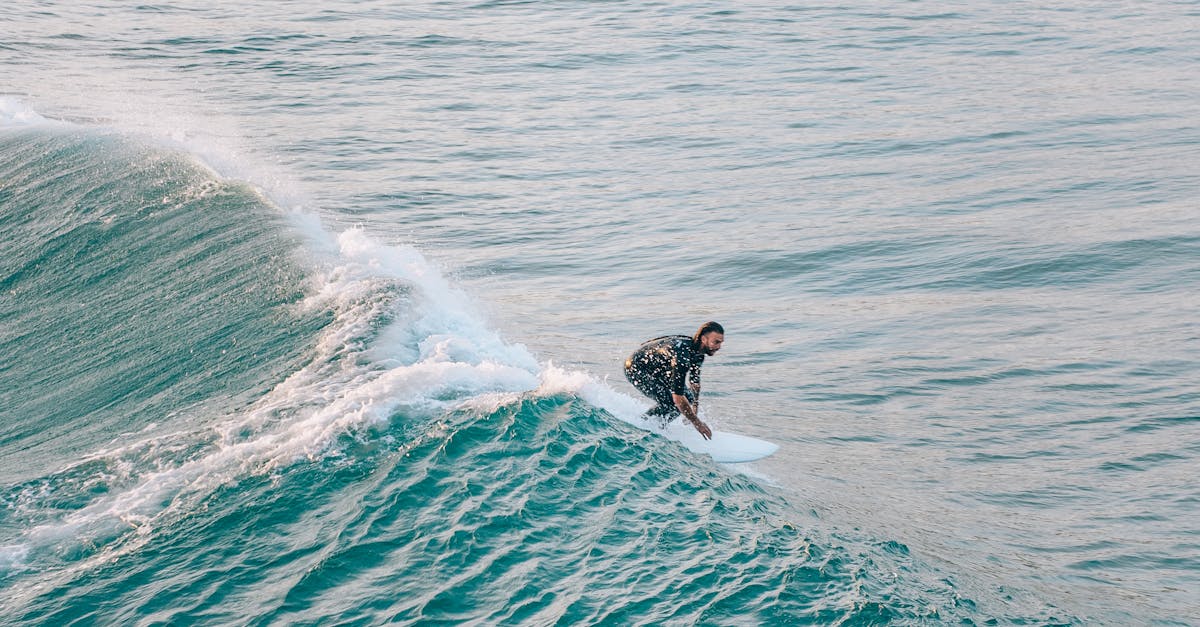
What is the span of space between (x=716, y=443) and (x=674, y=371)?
119 cm

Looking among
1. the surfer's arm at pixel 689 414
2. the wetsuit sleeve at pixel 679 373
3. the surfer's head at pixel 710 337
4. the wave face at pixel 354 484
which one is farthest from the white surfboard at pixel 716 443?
the surfer's head at pixel 710 337

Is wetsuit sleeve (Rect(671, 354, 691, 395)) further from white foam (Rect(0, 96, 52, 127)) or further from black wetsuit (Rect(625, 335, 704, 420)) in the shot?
white foam (Rect(0, 96, 52, 127))

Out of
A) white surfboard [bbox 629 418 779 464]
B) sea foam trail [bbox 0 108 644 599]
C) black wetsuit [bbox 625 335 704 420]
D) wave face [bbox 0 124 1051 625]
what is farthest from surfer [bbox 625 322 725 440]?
sea foam trail [bbox 0 108 644 599]

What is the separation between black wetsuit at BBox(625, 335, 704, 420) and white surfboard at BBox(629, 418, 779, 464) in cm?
16

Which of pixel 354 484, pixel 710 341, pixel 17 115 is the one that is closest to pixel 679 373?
pixel 710 341

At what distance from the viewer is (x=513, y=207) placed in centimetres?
2159

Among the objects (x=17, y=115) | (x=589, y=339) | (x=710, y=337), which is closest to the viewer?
(x=710, y=337)

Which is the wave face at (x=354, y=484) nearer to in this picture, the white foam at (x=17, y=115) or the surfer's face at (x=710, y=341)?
the surfer's face at (x=710, y=341)

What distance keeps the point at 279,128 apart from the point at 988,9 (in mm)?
23736

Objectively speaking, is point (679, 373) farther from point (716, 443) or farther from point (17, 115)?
point (17, 115)

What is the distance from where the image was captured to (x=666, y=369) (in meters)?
10.6

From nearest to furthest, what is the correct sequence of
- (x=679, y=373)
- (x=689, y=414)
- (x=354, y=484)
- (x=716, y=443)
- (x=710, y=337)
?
(x=354, y=484) < (x=710, y=337) < (x=689, y=414) < (x=679, y=373) < (x=716, y=443)

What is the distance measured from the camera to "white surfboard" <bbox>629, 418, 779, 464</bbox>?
36.0 feet

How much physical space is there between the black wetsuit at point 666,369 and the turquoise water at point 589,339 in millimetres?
435
